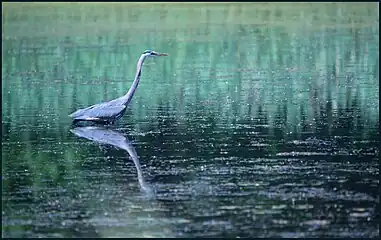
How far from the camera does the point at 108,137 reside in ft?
52.0

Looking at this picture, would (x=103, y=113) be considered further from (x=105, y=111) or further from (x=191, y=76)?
(x=191, y=76)

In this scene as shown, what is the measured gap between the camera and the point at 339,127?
16.1 metres

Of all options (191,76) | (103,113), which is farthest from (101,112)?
(191,76)

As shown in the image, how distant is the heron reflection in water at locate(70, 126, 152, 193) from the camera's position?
1434cm

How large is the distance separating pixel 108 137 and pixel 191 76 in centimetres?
865

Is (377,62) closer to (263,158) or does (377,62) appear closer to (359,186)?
(263,158)

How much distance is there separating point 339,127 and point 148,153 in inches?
130

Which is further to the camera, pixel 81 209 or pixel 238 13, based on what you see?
pixel 238 13

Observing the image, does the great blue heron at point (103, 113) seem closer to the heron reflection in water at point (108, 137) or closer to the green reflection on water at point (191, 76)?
the heron reflection in water at point (108, 137)

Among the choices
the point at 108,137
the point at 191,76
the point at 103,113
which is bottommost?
the point at 108,137

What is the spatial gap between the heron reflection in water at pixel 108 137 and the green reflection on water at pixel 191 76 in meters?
0.36

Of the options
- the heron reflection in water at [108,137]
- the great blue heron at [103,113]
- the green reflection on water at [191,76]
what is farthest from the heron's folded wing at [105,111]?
the green reflection on water at [191,76]

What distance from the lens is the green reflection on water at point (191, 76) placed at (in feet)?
52.9

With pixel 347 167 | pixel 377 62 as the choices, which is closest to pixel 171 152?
pixel 347 167
